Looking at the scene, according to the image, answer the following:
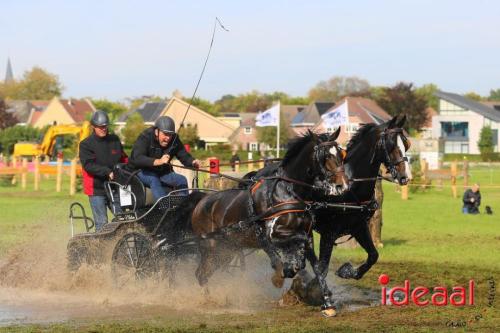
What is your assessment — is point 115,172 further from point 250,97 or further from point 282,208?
point 250,97

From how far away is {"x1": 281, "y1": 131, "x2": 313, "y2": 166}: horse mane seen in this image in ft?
33.8

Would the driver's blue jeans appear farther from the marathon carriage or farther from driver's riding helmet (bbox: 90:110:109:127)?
driver's riding helmet (bbox: 90:110:109:127)

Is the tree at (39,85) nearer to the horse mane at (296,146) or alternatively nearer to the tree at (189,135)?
the tree at (189,135)

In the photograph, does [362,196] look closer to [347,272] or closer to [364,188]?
[364,188]

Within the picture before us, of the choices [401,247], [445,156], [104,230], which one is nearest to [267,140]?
[445,156]

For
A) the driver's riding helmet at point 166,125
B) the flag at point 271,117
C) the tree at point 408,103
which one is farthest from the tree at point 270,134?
the driver's riding helmet at point 166,125

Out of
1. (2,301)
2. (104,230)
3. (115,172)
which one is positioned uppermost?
(115,172)

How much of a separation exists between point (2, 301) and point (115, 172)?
2242 mm

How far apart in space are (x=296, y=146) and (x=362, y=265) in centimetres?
169

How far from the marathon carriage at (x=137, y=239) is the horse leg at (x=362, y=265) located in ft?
5.01

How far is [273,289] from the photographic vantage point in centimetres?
1213

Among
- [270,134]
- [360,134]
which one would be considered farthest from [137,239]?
[270,134]

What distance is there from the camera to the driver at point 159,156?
11.5 m

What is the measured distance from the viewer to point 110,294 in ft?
37.6
